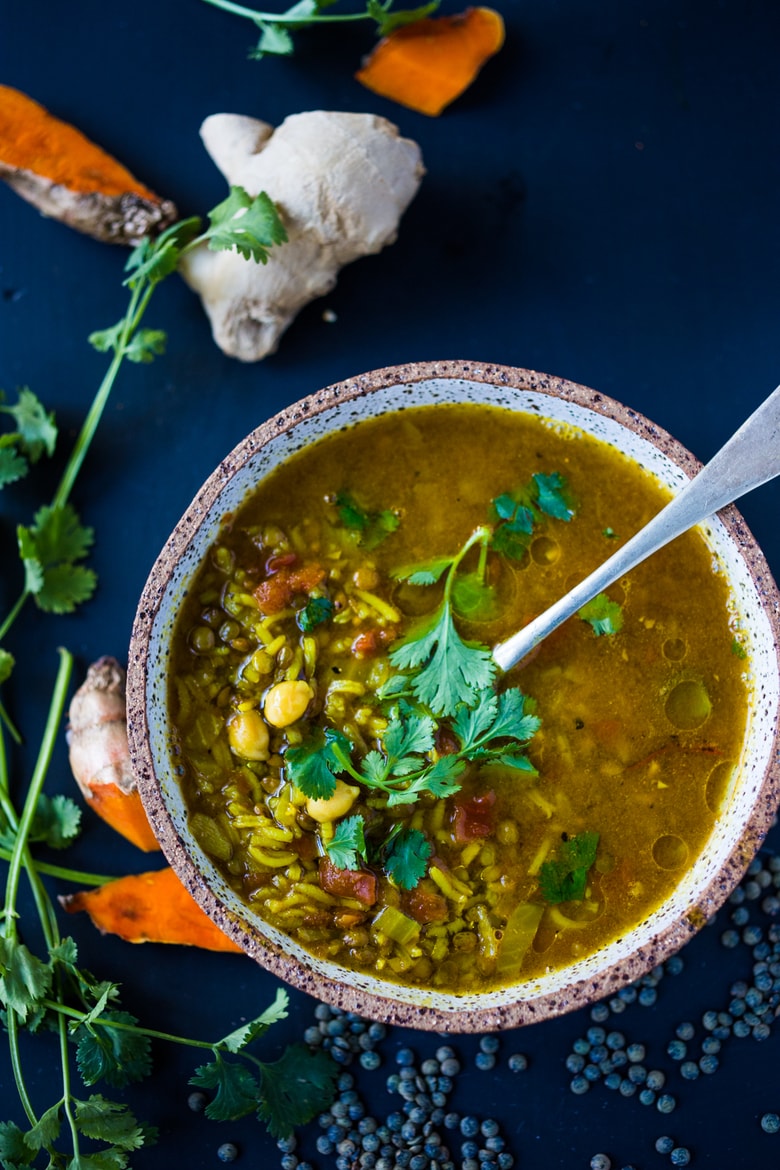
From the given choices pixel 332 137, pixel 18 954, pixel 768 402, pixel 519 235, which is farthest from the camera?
pixel 519 235

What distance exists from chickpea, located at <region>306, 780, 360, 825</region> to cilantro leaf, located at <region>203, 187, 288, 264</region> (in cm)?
156

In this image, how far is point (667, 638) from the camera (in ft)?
10.0

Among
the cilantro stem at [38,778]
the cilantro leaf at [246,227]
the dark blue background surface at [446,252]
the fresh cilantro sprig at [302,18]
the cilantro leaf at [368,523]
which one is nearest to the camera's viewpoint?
the cilantro leaf at [368,523]

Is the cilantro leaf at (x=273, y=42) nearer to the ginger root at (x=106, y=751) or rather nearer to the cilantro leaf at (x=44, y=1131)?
the ginger root at (x=106, y=751)

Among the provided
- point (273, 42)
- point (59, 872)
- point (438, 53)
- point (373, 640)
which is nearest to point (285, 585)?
point (373, 640)

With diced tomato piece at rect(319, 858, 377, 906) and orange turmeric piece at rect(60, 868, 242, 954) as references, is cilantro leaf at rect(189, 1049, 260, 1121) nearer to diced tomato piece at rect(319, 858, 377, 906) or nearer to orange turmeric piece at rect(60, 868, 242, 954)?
orange turmeric piece at rect(60, 868, 242, 954)

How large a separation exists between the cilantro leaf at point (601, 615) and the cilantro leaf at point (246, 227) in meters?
1.40

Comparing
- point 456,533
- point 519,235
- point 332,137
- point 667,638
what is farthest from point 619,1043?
point 332,137

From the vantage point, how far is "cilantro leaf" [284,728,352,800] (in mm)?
2863

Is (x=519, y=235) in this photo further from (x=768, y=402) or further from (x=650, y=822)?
(x=650, y=822)

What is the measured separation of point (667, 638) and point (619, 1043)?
1352 mm

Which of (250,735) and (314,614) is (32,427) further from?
(250,735)

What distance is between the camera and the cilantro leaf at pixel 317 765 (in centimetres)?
286

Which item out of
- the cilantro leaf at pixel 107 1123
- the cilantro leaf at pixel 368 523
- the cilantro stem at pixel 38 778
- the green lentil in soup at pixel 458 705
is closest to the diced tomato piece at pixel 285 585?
the green lentil in soup at pixel 458 705
